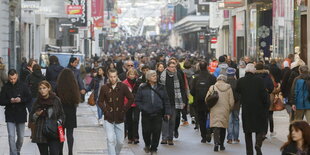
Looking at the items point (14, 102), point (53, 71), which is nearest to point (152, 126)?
point (14, 102)

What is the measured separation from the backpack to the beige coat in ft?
5.93

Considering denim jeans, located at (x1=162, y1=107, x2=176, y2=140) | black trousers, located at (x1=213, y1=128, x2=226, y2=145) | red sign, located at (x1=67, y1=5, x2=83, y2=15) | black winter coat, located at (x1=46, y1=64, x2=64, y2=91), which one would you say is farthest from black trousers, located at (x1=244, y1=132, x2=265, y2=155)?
Answer: red sign, located at (x1=67, y1=5, x2=83, y2=15)

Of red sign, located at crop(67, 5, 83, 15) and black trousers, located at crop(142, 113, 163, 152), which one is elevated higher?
red sign, located at crop(67, 5, 83, 15)

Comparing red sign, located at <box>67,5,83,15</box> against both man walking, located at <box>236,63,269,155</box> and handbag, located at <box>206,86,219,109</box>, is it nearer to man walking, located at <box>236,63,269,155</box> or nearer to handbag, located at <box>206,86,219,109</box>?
handbag, located at <box>206,86,219,109</box>

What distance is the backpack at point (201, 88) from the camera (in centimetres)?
1770

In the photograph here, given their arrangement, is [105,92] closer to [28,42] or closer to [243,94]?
[243,94]

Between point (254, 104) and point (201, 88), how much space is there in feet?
11.9

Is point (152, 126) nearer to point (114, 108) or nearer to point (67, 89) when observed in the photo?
point (114, 108)

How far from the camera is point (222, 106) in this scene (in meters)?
15.8

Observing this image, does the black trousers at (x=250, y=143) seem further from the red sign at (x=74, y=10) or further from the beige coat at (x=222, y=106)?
the red sign at (x=74, y=10)

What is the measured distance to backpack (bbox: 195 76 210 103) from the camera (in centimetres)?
1770

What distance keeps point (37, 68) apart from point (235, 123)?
4722 mm

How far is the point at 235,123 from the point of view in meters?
17.5

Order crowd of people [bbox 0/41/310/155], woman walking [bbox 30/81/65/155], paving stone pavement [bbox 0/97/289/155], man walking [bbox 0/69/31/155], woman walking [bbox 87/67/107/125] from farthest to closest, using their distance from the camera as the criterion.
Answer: woman walking [bbox 87/67/107/125] → paving stone pavement [bbox 0/97/289/155] → man walking [bbox 0/69/31/155] → crowd of people [bbox 0/41/310/155] → woman walking [bbox 30/81/65/155]
